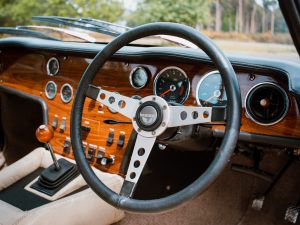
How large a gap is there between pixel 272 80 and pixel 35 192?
50.4 inches

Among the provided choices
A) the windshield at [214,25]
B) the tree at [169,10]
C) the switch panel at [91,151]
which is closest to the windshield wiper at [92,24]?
the windshield at [214,25]

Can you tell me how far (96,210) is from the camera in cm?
200

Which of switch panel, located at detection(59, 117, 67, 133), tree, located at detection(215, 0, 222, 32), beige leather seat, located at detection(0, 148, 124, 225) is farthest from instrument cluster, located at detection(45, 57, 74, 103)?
tree, located at detection(215, 0, 222, 32)

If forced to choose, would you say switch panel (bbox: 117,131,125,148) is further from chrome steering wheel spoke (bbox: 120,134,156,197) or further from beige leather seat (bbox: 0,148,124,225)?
chrome steering wheel spoke (bbox: 120,134,156,197)

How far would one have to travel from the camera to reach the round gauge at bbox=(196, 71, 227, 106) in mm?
1632

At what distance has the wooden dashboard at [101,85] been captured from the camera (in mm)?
1616

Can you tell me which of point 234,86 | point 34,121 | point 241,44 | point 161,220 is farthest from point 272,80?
point 34,121

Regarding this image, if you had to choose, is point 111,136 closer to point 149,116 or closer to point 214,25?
point 149,116

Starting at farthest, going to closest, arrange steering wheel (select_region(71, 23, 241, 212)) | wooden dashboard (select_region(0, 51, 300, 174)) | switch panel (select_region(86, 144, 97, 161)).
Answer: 1. switch panel (select_region(86, 144, 97, 161))
2. wooden dashboard (select_region(0, 51, 300, 174))
3. steering wheel (select_region(71, 23, 241, 212))

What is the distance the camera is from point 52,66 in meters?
2.43

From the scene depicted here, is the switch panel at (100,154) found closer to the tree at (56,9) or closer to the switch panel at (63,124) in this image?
the switch panel at (63,124)

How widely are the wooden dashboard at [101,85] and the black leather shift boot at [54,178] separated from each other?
15cm

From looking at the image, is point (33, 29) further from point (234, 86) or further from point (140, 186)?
point (234, 86)

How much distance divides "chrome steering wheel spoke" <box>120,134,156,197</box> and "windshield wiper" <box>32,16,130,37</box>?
3.22 feet
